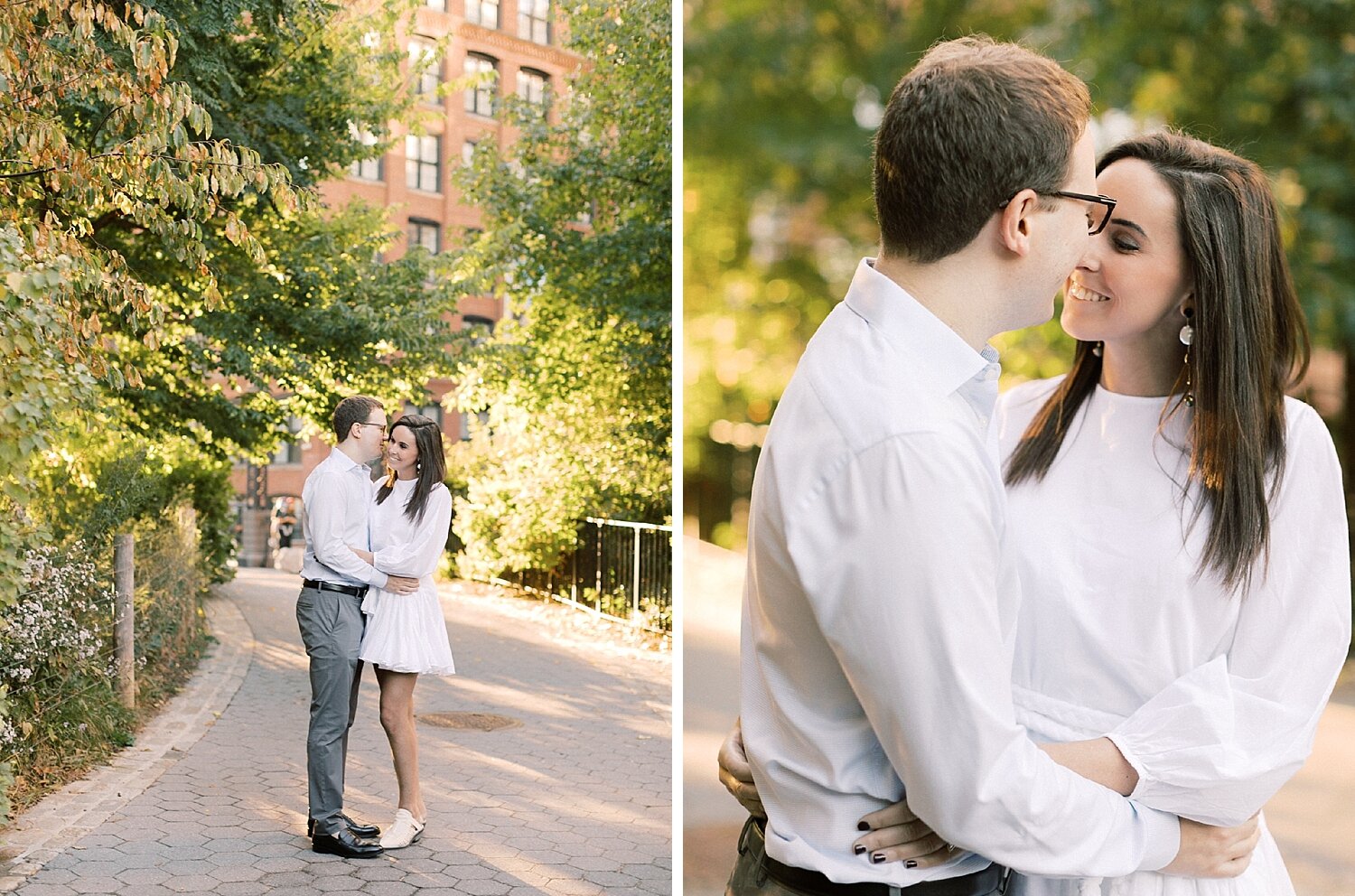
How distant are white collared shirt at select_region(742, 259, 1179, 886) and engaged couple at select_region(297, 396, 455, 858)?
2.25 meters

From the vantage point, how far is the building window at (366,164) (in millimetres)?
3432

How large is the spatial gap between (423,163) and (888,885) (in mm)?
3087

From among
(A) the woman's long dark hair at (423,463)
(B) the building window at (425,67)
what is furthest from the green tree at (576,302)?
(A) the woman's long dark hair at (423,463)

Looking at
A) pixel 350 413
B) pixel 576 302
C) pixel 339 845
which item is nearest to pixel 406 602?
pixel 350 413

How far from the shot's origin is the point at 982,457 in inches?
34.6

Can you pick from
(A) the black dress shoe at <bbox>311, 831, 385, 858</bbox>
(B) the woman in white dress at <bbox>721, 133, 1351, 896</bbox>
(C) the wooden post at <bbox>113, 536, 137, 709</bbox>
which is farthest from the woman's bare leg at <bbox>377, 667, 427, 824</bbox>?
(B) the woman in white dress at <bbox>721, 133, 1351, 896</bbox>

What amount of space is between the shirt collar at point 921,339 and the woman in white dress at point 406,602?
2354 mm

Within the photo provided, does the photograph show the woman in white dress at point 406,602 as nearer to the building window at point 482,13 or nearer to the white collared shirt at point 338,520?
the white collared shirt at point 338,520

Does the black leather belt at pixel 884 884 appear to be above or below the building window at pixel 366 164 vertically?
below

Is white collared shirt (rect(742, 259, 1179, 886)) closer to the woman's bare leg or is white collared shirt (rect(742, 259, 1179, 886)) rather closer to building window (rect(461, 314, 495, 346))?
the woman's bare leg

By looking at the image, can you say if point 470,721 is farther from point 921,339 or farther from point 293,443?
point 921,339

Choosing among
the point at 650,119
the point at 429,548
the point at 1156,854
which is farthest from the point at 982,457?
the point at 650,119

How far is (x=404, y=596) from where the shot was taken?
313 cm

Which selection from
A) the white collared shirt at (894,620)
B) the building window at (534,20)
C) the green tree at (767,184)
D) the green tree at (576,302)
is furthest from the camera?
the green tree at (576,302)
